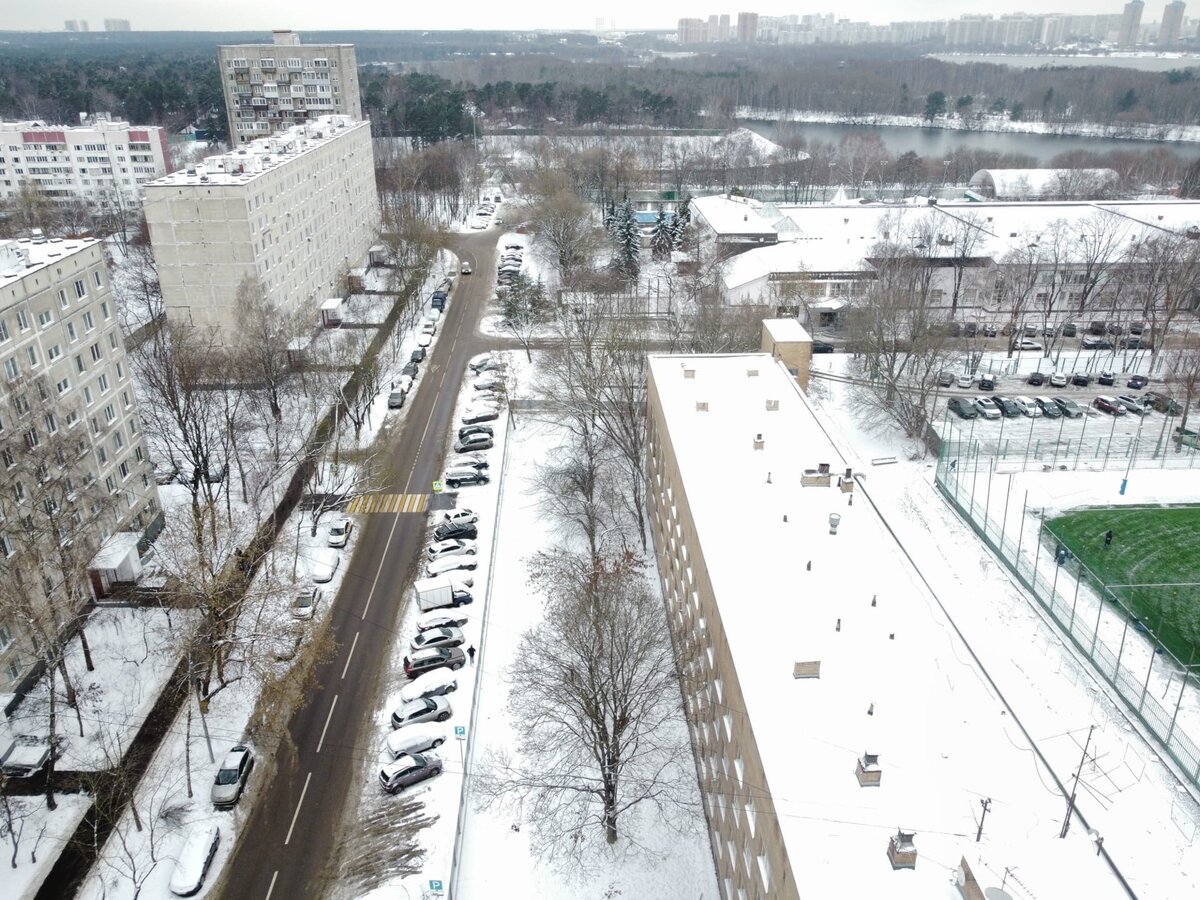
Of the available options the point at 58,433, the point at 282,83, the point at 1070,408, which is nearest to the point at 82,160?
the point at 282,83

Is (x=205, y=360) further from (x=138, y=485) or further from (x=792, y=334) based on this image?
(x=792, y=334)

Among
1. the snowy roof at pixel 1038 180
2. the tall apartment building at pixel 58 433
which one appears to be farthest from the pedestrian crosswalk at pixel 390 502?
the snowy roof at pixel 1038 180

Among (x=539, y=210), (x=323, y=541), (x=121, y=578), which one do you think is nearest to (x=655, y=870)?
(x=323, y=541)

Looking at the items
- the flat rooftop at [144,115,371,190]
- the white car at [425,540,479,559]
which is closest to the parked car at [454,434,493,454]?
the white car at [425,540,479,559]

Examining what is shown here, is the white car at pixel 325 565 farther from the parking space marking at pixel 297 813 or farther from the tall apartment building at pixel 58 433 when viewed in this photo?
the parking space marking at pixel 297 813

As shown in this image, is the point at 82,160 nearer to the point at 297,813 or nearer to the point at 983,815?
the point at 297,813

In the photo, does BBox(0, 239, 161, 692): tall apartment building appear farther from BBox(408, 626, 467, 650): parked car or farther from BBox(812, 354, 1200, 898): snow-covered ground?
BBox(812, 354, 1200, 898): snow-covered ground
